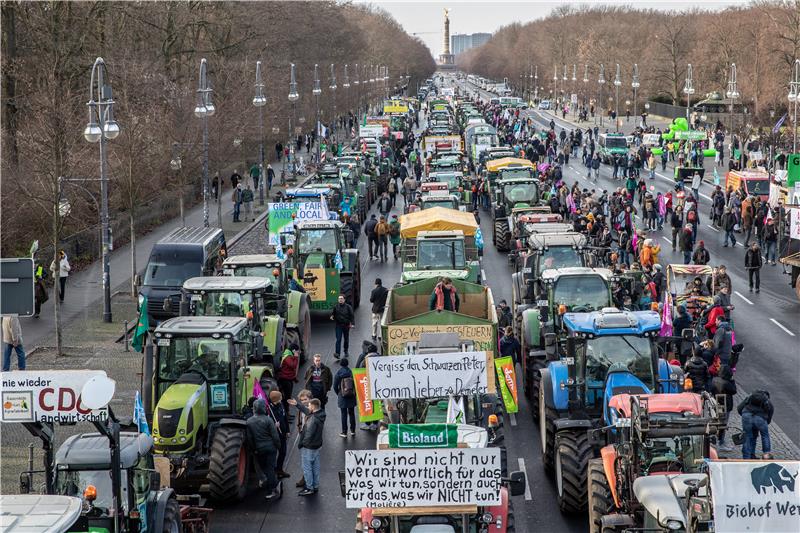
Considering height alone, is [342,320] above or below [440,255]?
below

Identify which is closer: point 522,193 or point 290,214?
point 290,214

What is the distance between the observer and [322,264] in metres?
31.7

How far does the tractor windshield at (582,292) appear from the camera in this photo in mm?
23875

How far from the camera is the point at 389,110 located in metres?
105

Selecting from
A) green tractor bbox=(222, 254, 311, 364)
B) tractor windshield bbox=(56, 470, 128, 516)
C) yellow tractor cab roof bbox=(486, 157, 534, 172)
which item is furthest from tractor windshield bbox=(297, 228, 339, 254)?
yellow tractor cab roof bbox=(486, 157, 534, 172)

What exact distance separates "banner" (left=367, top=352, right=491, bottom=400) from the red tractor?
227 cm

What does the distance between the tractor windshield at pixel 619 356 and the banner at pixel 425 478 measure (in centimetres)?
529

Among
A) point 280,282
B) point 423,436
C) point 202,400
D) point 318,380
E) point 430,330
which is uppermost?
point 423,436

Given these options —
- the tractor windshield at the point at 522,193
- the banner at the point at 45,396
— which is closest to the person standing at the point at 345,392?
the banner at the point at 45,396

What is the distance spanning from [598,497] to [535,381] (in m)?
7.04

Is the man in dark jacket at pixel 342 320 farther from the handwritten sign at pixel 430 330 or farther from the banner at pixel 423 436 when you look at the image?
the banner at pixel 423 436

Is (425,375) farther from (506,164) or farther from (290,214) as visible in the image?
(506,164)

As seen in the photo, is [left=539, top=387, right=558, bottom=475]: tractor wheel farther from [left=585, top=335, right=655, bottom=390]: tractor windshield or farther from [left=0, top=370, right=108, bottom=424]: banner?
[left=0, top=370, right=108, bottom=424]: banner

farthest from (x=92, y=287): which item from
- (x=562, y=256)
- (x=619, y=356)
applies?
(x=619, y=356)
